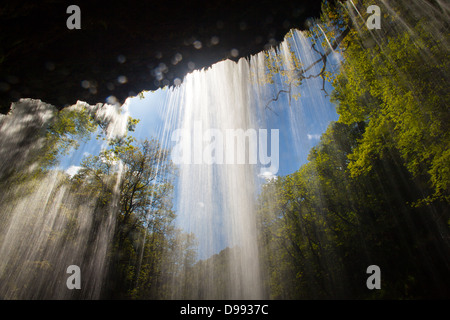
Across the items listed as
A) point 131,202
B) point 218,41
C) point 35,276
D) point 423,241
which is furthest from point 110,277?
point 423,241

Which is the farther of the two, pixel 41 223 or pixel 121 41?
pixel 41 223

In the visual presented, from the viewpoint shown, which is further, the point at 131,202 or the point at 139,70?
the point at 131,202

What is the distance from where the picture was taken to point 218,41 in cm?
403

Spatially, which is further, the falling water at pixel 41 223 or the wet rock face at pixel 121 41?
the falling water at pixel 41 223

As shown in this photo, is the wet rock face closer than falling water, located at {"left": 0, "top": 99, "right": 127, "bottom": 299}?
Yes

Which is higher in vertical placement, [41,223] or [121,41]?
[41,223]

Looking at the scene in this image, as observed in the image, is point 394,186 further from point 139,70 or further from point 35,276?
point 35,276

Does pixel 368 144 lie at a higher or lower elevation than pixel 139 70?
higher

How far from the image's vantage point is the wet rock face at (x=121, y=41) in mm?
3092

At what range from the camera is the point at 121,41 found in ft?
11.8

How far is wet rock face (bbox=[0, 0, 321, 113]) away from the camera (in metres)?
3.09
